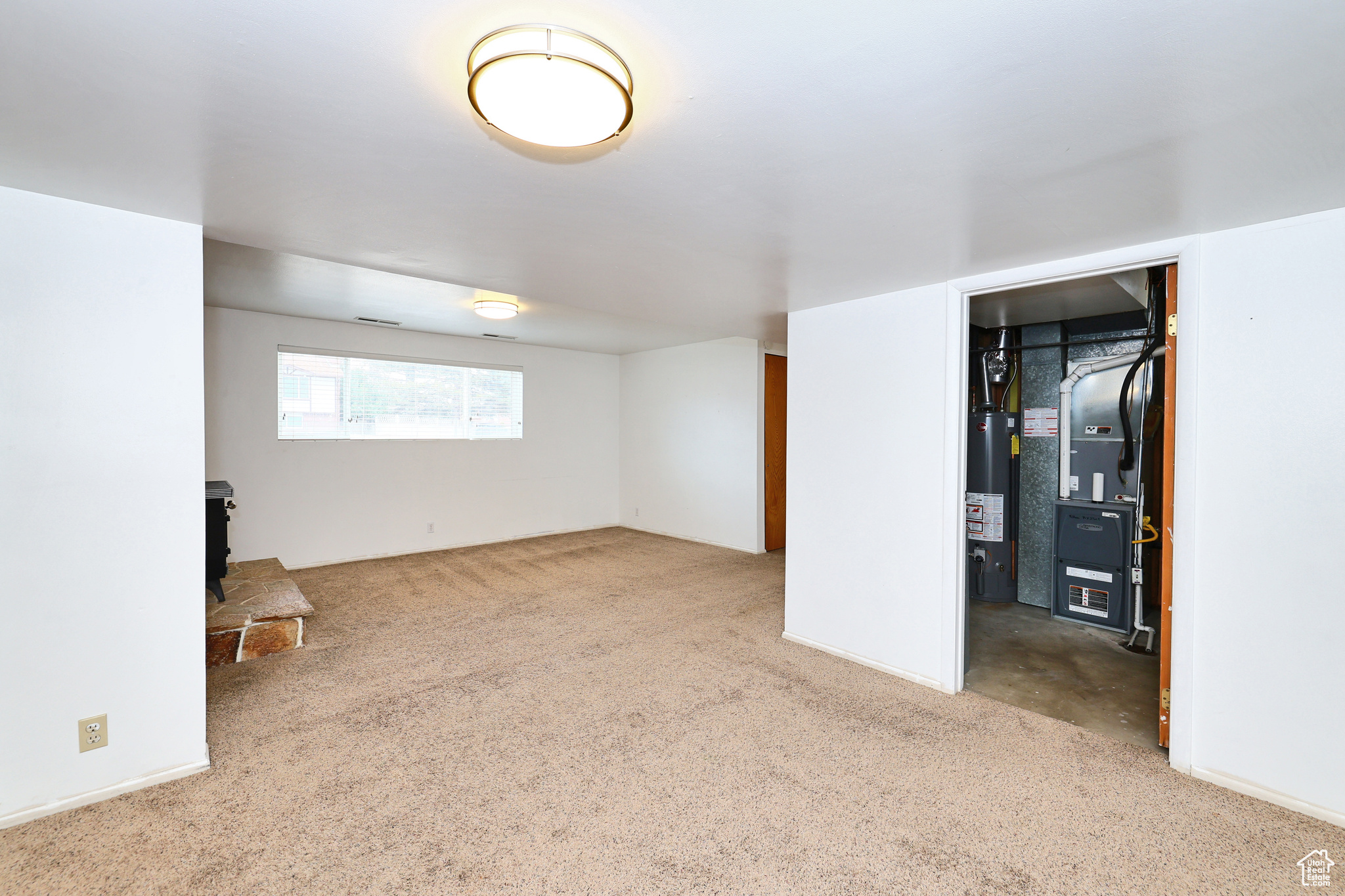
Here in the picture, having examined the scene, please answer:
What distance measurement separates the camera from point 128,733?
6.95 ft

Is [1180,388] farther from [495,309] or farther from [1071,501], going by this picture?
[495,309]

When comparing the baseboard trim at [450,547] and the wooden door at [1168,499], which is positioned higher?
the wooden door at [1168,499]

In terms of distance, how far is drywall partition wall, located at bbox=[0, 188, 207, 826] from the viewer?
194cm

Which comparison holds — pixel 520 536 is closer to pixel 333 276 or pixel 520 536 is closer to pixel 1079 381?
pixel 333 276

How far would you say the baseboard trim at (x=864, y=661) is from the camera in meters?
3.01

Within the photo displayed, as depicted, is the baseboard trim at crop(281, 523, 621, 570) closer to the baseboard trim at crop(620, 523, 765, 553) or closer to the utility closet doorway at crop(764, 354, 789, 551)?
the baseboard trim at crop(620, 523, 765, 553)

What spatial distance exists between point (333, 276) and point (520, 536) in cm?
379

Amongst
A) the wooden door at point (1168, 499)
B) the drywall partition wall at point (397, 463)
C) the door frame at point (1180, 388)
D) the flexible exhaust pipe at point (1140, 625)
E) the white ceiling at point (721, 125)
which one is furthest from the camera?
the drywall partition wall at point (397, 463)

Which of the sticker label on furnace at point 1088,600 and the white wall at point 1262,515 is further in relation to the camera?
the sticker label on furnace at point 1088,600

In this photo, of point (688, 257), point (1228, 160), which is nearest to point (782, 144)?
point (688, 257)

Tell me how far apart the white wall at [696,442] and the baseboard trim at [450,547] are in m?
0.50

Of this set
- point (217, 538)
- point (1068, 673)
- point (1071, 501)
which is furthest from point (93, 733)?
point (1071, 501)

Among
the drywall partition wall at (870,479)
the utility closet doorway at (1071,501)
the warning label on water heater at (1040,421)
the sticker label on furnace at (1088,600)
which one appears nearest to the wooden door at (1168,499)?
the utility closet doorway at (1071,501)

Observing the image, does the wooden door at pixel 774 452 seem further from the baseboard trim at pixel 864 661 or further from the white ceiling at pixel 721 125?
the white ceiling at pixel 721 125
